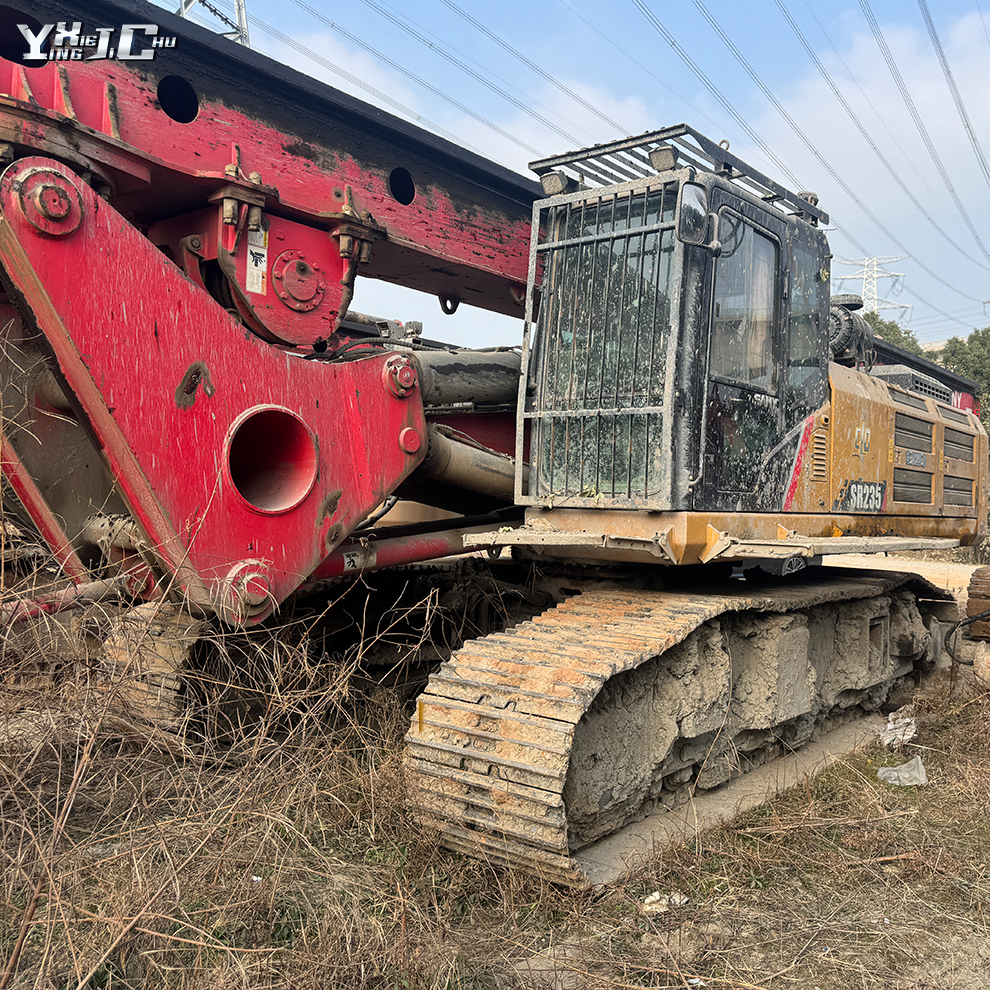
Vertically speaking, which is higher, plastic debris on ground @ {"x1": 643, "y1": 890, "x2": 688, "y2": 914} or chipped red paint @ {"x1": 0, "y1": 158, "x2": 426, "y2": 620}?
chipped red paint @ {"x1": 0, "y1": 158, "x2": 426, "y2": 620}

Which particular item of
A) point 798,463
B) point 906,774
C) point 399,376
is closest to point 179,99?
point 399,376

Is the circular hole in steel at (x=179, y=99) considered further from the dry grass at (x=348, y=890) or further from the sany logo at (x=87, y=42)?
the dry grass at (x=348, y=890)

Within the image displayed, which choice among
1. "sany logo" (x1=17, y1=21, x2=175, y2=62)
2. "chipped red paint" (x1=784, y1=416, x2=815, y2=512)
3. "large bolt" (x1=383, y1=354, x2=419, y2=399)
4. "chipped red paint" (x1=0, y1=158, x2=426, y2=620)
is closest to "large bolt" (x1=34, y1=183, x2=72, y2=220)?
"chipped red paint" (x1=0, y1=158, x2=426, y2=620)

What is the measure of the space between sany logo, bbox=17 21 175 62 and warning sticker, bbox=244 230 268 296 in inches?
29.7

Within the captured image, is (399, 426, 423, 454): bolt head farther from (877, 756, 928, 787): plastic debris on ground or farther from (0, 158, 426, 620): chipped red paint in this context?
(877, 756, 928, 787): plastic debris on ground

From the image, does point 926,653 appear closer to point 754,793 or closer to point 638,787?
point 754,793

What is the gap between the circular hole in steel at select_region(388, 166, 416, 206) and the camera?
4523mm

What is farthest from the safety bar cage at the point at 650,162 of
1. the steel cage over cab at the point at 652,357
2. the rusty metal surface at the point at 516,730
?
the rusty metal surface at the point at 516,730

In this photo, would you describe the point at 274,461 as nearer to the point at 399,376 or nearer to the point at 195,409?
the point at 195,409

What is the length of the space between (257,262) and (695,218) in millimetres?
1979

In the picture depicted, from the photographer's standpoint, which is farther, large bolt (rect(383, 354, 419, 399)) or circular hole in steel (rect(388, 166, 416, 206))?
circular hole in steel (rect(388, 166, 416, 206))

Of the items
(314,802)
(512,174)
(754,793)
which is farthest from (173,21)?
(754,793)

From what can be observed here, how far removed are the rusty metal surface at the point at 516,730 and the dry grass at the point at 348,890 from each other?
14 centimetres

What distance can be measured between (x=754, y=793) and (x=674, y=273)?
2.54m
